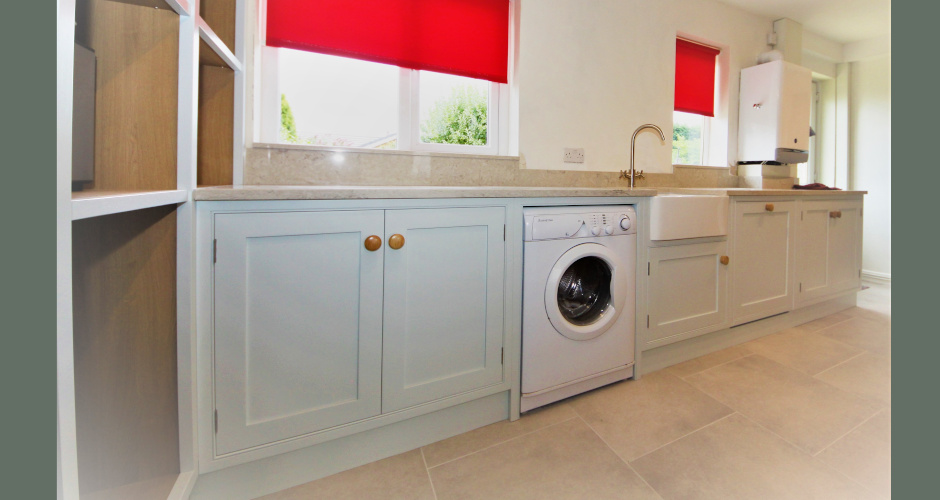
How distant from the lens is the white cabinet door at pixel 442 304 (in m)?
1.38

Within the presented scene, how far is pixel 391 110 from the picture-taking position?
7.14 feet

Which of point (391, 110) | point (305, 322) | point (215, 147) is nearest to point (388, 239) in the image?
point (305, 322)

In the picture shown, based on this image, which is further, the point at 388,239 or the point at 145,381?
the point at 388,239

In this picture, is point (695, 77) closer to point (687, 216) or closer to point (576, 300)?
point (687, 216)

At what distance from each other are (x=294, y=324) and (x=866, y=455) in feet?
6.52

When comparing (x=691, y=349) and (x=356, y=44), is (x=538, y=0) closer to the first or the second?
(x=356, y=44)

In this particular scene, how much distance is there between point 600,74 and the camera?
2598 millimetres

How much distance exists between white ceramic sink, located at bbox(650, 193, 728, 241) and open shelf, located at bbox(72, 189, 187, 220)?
1.87 meters

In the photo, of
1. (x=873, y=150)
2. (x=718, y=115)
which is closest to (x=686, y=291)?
(x=718, y=115)

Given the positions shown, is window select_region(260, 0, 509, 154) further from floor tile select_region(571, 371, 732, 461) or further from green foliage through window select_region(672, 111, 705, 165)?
green foliage through window select_region(672, 111, 705, 165)

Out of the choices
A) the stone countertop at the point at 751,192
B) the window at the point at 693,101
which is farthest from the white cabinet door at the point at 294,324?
the window at the point at 693,101

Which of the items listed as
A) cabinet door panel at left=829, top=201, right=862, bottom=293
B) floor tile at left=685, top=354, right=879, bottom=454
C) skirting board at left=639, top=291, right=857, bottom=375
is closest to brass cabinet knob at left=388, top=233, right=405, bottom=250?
skirting board at left=639, top=291, right=857, bottom=375

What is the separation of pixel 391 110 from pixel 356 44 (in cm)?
35

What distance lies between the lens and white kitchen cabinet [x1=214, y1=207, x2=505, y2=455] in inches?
46.0
